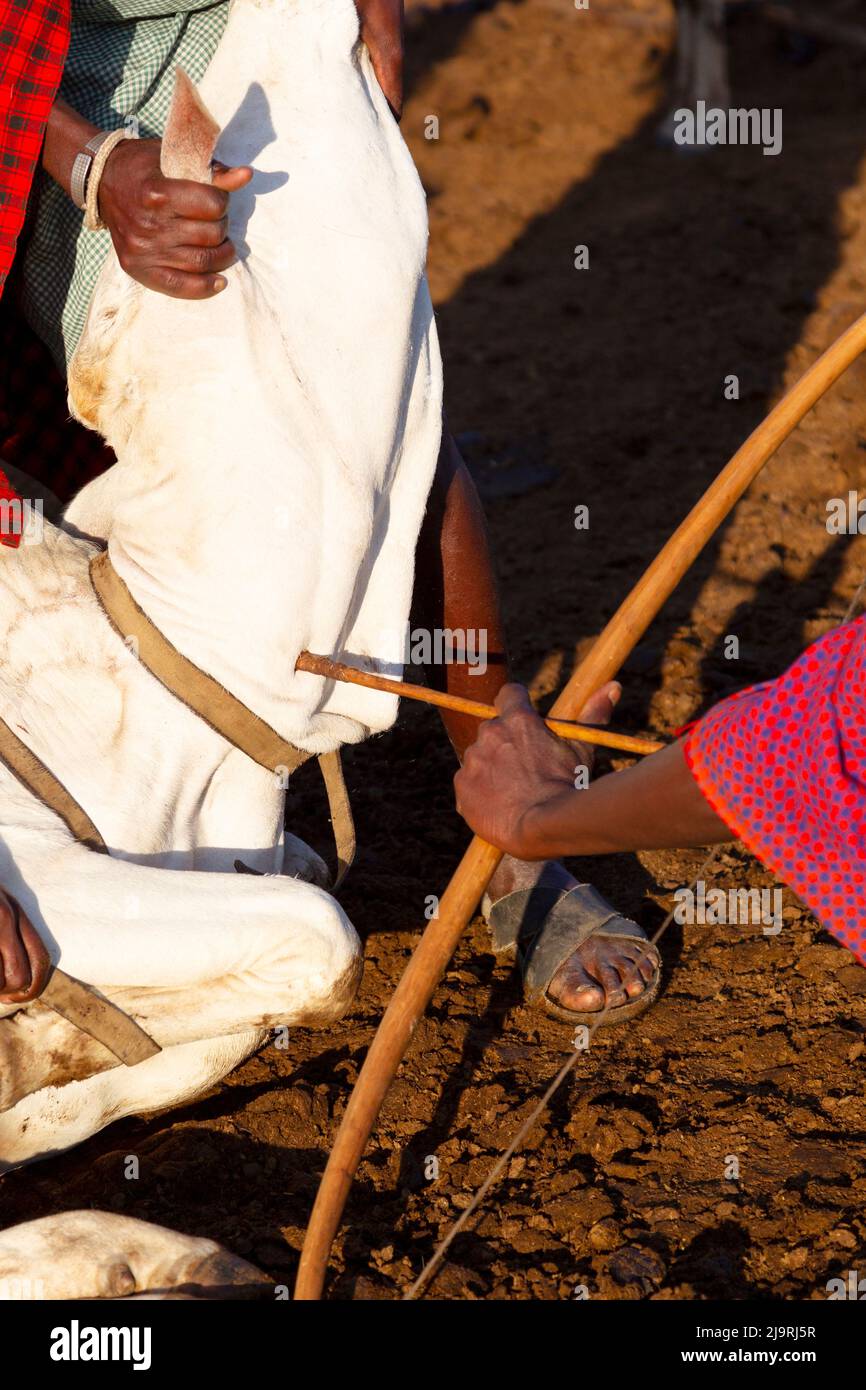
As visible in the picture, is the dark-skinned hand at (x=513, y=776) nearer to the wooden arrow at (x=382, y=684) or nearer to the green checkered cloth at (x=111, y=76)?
the wooden arrow at (x=382, y=684)

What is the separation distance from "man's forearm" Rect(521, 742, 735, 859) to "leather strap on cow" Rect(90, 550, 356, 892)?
58cm

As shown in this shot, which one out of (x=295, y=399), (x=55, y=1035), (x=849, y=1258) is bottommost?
(x=849, y=1258)

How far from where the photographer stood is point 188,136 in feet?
6.70

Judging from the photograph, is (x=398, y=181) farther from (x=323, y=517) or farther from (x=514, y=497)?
(x=514, y=497)

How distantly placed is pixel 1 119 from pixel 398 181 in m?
0.60

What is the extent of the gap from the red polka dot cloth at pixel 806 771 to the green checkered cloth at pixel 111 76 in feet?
4.41

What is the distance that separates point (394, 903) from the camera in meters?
3.17

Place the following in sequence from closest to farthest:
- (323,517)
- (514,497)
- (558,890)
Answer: (323,517) < (558,890) < (514,497)

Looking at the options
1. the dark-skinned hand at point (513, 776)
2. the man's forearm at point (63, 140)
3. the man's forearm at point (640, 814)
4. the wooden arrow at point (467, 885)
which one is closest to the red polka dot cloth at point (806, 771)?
the man's forearm at point (640, 814)

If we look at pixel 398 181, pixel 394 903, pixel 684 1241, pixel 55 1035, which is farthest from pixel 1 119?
pixel 684 1241

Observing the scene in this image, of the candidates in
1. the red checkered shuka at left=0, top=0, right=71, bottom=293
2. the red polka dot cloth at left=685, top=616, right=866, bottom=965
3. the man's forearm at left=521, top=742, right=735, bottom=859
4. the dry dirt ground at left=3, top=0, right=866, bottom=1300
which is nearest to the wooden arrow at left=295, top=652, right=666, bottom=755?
the man's forearm at left=521, top=742, right=735, bottom=859

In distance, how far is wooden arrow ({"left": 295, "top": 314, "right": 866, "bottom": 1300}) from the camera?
2139 millimetres

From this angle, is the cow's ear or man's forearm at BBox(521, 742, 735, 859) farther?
the cow's ear

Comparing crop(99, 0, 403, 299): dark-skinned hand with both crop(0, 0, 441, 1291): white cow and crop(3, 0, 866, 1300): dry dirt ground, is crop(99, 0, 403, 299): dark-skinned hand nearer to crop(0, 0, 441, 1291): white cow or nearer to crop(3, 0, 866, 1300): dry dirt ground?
crop(0, 0, 441, 1291): white cow
